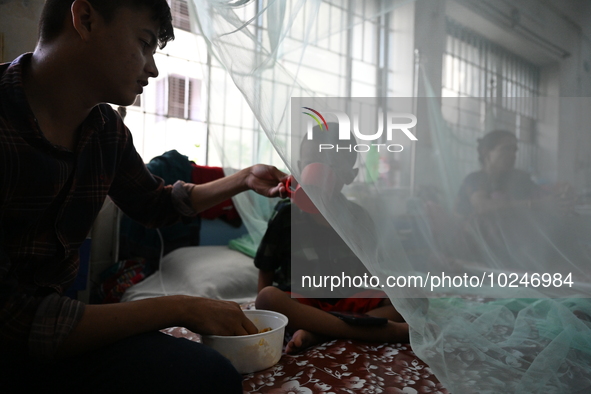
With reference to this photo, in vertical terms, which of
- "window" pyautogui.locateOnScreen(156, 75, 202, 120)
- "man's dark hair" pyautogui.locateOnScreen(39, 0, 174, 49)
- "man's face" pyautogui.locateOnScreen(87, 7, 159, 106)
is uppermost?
"window" pyautogui.locateOnScreen(156, 75, 202, 120)

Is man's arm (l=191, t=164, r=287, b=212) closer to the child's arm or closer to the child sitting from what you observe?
the child sitting

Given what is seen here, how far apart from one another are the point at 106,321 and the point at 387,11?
0.70m

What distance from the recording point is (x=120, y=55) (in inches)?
28.3

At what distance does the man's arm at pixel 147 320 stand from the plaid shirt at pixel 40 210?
0.8 inches

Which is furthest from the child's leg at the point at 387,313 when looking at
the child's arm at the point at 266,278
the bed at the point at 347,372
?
the child's arm at the point at 266,278

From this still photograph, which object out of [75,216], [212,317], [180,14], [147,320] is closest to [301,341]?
[212,317]

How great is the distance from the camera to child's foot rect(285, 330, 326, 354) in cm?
96

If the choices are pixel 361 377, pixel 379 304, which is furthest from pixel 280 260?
pixel 361 377

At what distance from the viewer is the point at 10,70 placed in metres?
0.70

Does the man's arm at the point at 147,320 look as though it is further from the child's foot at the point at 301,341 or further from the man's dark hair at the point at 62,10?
the man's dark hair at the point at 62,10

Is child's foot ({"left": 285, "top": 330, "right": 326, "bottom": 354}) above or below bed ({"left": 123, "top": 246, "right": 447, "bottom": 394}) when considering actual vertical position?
above

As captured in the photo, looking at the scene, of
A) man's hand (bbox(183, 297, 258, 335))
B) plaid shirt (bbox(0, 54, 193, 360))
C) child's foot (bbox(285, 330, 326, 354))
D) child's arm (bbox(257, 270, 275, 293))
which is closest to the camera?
plaid shirt (bbox(0, 54, 193, 360))

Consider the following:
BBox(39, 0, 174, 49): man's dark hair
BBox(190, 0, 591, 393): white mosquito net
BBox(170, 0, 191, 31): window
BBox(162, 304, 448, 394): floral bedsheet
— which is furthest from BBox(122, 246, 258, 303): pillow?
BBox(170, 0, 191, 31): window

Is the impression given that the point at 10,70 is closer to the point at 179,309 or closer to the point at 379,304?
the point at 179,309
